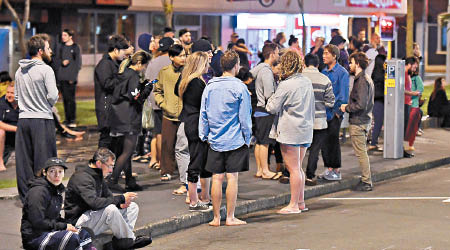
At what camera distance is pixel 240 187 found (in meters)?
12.5

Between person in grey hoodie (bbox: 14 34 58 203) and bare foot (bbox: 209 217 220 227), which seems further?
person in grey hoodie (bbox: 14 34 58 203)

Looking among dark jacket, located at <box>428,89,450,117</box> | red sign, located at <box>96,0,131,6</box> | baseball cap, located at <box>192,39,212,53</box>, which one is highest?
red sign, located at <box>96,0,131,6</box>

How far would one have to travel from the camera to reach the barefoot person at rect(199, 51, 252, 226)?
33.1 feet

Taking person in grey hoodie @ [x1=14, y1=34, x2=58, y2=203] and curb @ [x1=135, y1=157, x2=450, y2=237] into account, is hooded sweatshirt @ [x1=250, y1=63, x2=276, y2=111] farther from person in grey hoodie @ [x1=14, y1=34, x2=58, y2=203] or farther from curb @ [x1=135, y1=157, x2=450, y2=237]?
person in grey hoodie @ [x1=14, y1=34, x2=58, y2=203]

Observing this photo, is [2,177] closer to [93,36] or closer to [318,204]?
[318,204]

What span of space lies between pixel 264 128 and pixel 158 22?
19.2 m

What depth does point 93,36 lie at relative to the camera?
3055cm

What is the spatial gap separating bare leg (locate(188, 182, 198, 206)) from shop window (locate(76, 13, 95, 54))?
20056 millimetres

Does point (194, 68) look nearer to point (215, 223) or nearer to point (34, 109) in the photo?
point (215, 223)

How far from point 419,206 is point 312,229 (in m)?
1.95

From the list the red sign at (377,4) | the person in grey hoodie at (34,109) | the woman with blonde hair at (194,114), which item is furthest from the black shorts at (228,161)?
the red sign at (377,4)

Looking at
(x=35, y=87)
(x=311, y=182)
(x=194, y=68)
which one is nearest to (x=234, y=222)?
→ (x=194, y=68)

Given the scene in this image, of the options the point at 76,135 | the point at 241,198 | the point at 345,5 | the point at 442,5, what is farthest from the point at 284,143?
the point at 442,5

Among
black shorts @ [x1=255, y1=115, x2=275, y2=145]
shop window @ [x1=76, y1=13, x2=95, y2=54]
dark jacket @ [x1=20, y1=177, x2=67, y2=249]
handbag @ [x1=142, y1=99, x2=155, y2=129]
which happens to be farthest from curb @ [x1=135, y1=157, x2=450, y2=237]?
shop window @ [x1=76, y1=13, x2=95, y2=54]
